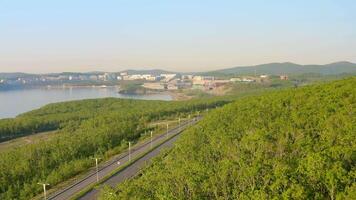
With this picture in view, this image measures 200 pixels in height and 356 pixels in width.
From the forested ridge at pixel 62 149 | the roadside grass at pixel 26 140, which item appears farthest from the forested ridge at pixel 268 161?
the roadside grass at pixel 26 140

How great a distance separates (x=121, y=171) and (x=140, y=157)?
638 cm

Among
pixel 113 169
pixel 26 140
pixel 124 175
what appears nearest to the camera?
pixel 124 175

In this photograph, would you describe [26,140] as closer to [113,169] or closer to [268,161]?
[113,169]

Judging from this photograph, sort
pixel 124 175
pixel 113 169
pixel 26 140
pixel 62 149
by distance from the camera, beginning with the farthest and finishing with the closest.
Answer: pixel 26 140
pixel 62 149
pixel 113 169
pixel 124 175

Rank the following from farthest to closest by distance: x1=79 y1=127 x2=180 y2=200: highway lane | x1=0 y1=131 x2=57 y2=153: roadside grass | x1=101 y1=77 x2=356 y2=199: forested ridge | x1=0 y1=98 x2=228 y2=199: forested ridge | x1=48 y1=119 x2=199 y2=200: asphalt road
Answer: x1=0 y1=131 x2=57 y2=153: roadside grass < x1=0 y1=98 x2=228 y2=199: forested ridge < x1=48 y1=119 x2=199 y2=200: asphalt road < x1=79 y1=127 x2=180 y2=200: highway lane < x1=101 y1=77 x2=356 y2=199: forested ridge

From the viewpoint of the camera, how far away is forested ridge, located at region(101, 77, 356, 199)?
20953 millimetres

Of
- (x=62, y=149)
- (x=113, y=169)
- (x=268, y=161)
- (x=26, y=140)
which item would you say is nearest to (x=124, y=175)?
(x=113, y=169)

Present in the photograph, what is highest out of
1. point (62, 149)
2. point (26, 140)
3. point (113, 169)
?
point (62, 149)

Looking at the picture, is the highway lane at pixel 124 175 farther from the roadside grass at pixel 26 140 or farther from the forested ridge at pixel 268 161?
the roadside grass at pixel 26 140

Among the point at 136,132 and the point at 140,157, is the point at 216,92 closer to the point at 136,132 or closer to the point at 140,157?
the point at 136,132

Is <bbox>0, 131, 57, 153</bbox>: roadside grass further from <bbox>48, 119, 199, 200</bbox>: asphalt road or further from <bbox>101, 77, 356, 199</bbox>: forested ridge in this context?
<bbox>101, 77, 356, 199</bbox>: forested ridge

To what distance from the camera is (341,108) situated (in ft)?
133

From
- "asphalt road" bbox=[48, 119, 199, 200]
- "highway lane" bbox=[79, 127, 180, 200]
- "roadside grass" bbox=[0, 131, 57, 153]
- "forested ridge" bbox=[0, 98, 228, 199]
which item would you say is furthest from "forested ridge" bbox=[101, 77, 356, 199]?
"roadside grass" bbox=[0, 131, 57, 153]

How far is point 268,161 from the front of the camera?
2572 cm
